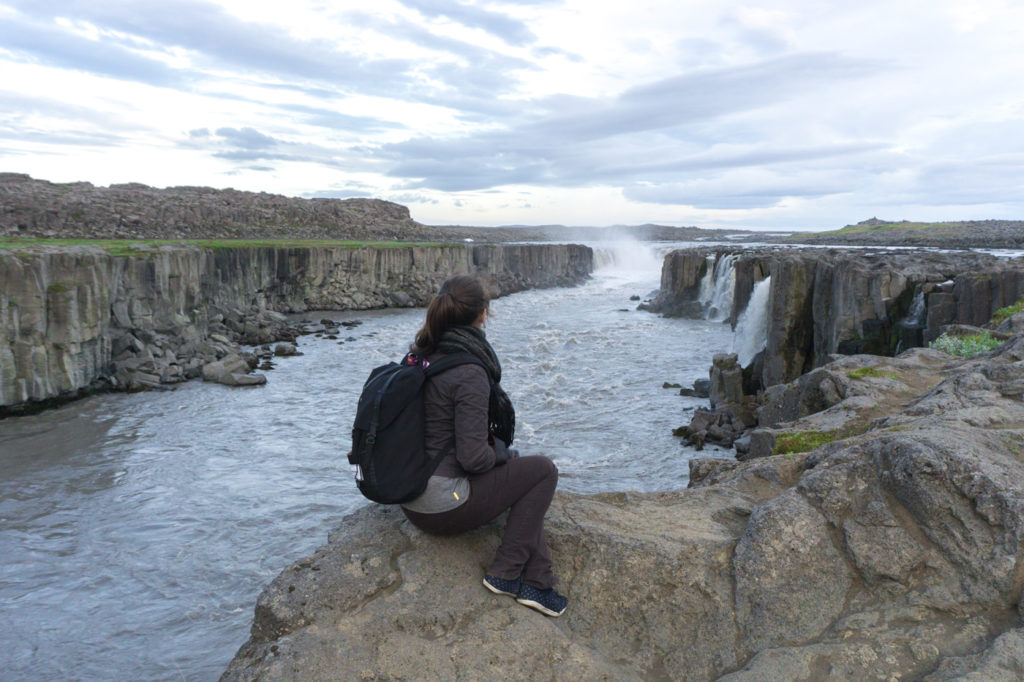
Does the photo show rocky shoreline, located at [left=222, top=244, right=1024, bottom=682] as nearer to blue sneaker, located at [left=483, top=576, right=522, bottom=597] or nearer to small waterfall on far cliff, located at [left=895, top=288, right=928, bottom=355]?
blue sneaker, located at [left=483, top=576, right=522, bottom=597]

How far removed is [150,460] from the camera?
1661 cm

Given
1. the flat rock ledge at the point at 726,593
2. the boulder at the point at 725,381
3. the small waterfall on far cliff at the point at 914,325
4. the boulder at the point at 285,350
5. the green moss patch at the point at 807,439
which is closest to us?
the flat rock ledge at the point at 726,593

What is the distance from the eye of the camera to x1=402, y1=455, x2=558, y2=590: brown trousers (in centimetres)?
433

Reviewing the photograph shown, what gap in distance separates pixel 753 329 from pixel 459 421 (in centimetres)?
2649

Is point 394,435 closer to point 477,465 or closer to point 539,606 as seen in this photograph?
point 477,465

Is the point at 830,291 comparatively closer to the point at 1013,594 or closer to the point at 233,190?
the point at 1013,594

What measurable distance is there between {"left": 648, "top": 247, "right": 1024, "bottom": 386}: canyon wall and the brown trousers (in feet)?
46.4

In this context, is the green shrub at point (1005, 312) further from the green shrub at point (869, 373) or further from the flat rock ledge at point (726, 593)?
the flat rock ledge at point (726, 593)

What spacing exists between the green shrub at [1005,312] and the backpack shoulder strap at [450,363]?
535 inches

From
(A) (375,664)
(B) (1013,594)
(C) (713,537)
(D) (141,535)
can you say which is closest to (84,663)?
(D) (141,535)

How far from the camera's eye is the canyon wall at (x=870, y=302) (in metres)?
15.7

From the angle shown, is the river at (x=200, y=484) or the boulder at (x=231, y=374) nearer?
the river at (x=200, y=484)

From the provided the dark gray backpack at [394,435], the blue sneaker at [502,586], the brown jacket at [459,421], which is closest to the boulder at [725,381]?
the blue sneaker at [502,586]

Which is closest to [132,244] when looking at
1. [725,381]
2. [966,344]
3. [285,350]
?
[285,350]
